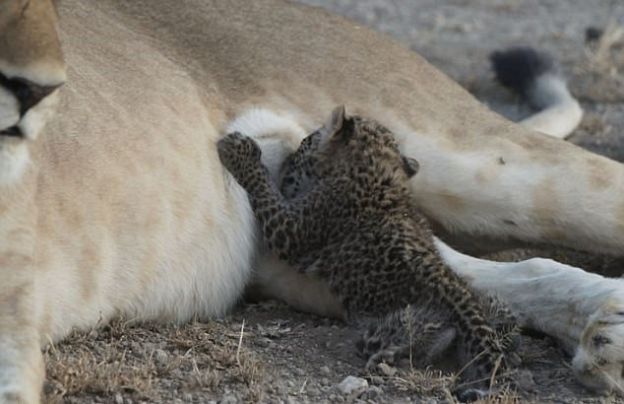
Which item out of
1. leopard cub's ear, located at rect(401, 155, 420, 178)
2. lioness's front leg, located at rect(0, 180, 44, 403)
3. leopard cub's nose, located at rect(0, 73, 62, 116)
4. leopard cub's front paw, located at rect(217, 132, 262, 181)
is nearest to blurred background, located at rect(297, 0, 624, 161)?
leopard cub's ear, located at rect(401, 155, 420, 178)

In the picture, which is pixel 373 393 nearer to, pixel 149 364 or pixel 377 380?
pixel 377 380

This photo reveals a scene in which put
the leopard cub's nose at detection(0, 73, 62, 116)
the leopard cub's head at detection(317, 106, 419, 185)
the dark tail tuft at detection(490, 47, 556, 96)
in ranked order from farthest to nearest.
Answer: the dark tail tuft at detection(490, 47, 556, 96), the leopard cub's head at detection(317, 106, 419, 185), the leopard cub's nose at detection(0, 73, 62, 116)

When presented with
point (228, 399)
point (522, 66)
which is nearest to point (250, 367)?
point (228, 399)

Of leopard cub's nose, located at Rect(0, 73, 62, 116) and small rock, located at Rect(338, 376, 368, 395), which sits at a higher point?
leopard cub's nose, located at Rect(0, 73, 62, 116)

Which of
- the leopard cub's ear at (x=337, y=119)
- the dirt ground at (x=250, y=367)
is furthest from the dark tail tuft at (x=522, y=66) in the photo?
the dirt ground at (x=250, y=367)

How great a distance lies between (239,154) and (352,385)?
1.08 meters

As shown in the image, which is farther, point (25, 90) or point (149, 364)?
point (149, 364)

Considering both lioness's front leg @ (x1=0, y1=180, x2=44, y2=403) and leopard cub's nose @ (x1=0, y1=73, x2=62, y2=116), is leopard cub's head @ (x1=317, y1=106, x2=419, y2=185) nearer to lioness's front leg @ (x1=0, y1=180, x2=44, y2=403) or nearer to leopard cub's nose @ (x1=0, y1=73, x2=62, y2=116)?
lioness's front leg @ (x1=0, y1=180, x2=44, y2=403)

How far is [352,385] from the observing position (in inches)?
139

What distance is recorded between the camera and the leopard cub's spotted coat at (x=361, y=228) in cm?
375

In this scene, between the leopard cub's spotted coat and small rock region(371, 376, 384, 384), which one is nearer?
small rock region(371, 376, 384, 384)

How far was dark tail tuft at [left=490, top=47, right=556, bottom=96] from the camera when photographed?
6.10 meters

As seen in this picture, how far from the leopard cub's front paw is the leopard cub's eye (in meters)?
1.22

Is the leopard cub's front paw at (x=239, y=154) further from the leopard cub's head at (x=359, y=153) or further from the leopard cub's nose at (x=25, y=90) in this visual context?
the leopard cub's nose at (x=25, y=90)
